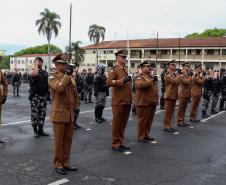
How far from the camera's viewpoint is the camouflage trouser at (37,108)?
9.12 meters

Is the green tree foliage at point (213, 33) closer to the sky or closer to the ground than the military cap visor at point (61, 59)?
closer to the sky

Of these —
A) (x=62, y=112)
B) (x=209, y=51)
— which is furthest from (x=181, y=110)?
(x=209, y=51)

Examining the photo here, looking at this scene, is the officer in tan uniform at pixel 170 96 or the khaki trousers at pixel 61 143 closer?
the khaki trousers at pixel 61 143

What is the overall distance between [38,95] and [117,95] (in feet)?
7.15

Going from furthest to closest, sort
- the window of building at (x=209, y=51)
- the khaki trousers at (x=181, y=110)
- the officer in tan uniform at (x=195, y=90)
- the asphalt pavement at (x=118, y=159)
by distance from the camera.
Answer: the window of building at (x=209, y=51)
the officer in tan uniform at (x=195, y=90)
the khaki trousers at (x=181, y=110)
the asphalt pavement at (x=118, y=159)

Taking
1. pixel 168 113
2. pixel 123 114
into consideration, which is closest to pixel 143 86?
pixel 123 114

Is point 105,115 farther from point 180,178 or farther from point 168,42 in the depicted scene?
point 168,42

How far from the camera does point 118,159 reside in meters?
7.12

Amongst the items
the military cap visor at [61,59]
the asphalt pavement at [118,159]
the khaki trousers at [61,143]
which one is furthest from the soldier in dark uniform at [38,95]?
the khaki trousers at [61,143]

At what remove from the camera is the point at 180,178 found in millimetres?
6051

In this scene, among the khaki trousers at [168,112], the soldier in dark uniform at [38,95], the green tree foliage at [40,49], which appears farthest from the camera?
the green tree foliage at [40,49]

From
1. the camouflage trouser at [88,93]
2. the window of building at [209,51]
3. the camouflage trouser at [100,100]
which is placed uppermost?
the window of building at [209,51]

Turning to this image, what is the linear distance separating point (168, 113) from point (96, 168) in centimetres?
434

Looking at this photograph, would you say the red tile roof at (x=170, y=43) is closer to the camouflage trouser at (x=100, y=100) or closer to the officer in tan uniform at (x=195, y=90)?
the officer in tan uniform at (x=195, y=90)
